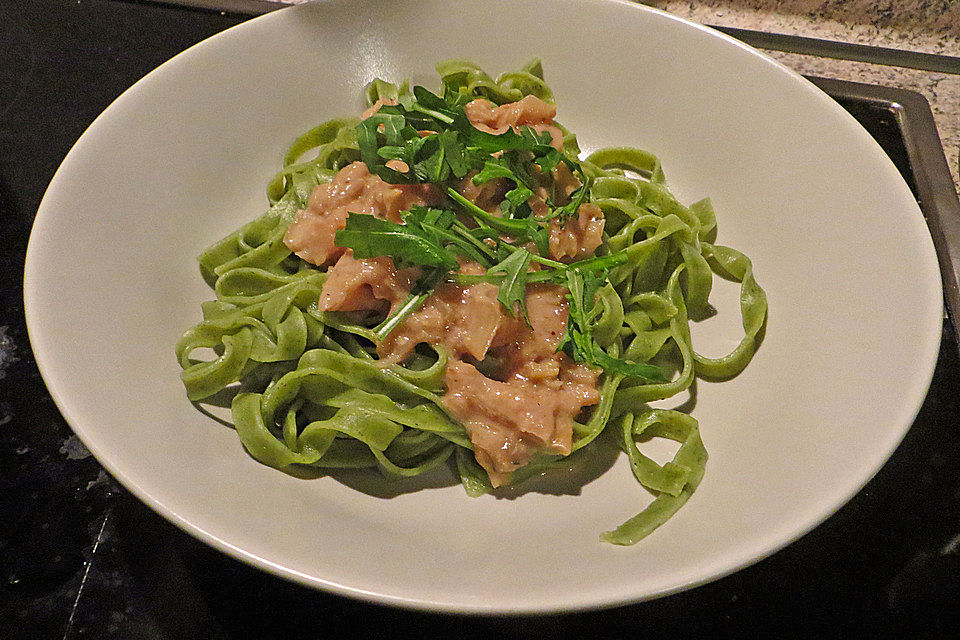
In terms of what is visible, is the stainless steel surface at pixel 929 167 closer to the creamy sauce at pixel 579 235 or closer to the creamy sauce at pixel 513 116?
the creamy sauce at pixel 579 235

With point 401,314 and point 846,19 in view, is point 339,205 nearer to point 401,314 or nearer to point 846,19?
point 401,314

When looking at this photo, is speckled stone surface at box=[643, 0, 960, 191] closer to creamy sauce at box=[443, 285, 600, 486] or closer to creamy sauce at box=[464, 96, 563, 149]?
creamy sauce at box=[464, 96, 563, 149]

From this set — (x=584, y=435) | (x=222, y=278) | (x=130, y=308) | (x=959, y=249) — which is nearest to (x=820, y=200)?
(x=959, y=249)

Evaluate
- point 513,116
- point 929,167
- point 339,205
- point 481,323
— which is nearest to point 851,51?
point 929,167

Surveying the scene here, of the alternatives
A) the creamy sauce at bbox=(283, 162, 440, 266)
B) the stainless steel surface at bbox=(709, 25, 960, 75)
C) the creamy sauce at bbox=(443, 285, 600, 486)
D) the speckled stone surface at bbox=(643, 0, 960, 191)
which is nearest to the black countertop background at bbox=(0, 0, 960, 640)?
the creamy sauce at bbox=(443, 285, 600, 486)

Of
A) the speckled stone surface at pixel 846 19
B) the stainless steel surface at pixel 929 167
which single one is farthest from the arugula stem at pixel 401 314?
the speckled stone surface at pixel 846 19

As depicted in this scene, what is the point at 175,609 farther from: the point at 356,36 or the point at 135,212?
the point at 356,36
